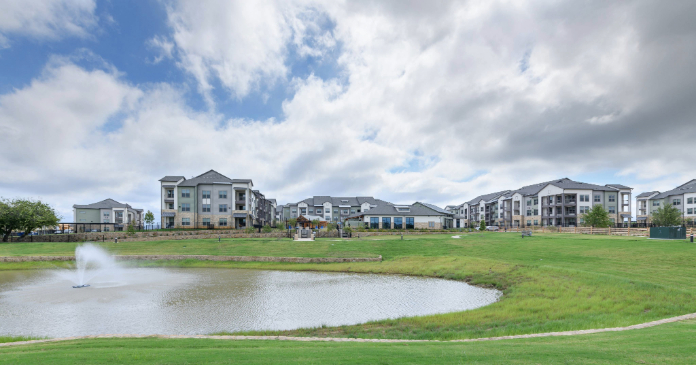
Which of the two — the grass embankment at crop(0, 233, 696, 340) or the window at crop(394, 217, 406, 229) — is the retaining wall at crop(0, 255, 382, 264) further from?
the window at crop(394, 217, 406, 229)

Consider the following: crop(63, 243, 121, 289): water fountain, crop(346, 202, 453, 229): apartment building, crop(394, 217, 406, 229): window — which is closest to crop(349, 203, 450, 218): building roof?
crop(346, 202, 453, 229): apartment building

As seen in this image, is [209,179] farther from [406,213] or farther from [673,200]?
[673,200]

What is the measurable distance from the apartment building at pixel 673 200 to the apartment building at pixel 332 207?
6483 centimetres

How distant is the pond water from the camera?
39.4ft

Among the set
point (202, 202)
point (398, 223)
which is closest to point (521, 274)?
point (398, 223)

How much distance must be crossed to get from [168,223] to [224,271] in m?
47.3

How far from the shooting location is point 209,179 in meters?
68.6

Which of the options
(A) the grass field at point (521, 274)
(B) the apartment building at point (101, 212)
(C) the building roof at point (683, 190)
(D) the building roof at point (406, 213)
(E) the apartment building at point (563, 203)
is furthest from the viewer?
(B) the apartment building at point (101, 212)

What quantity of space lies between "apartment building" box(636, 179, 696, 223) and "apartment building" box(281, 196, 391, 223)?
6483cm

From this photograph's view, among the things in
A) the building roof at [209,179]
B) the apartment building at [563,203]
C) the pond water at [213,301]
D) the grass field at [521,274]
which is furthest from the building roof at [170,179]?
the apartment building at [563,203]

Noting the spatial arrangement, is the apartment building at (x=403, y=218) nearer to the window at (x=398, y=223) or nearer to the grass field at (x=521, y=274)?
the window at (x=398, y=223)

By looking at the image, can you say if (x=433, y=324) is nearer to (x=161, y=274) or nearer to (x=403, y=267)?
(x=403, y=267)

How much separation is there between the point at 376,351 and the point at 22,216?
183ft

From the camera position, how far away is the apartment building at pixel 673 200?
272 ft
